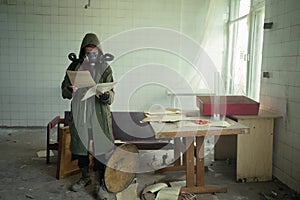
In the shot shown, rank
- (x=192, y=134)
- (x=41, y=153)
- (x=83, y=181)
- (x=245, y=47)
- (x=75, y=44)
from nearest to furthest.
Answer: (x=192, y=134) < (x=83, y=181) < (x=41, y=153) < (x=245, y=47) < (x=75, y=44)

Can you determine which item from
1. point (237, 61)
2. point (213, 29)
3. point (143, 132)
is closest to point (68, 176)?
point (143, 132)

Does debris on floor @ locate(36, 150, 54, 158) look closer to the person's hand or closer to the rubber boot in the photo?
the rubber boot

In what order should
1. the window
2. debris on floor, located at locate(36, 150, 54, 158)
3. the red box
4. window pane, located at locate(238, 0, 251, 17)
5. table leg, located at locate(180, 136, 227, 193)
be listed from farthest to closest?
window pane, located at locate(238, 0, 251, 17)
the window
debris on floor, located at locate(36, 150, 54, 158)
the red box
table leg, located at locate(180, 136, 227, 193)

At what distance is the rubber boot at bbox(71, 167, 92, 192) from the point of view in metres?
3.15

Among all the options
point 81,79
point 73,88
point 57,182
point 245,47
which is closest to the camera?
point 81,79

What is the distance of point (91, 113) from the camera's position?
3020mm

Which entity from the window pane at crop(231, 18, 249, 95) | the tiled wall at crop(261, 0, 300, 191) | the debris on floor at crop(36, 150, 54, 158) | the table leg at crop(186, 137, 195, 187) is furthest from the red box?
the debris on floor at crop(36, 150, 54, 158)

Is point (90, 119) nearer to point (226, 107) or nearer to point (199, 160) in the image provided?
point (199, 160)

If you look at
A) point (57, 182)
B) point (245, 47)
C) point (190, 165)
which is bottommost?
point (57, 182)

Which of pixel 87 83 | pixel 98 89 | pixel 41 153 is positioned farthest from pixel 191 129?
pixel 41 153

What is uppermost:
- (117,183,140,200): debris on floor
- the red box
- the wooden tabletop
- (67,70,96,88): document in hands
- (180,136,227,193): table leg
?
(67,70,96,88): document in hands

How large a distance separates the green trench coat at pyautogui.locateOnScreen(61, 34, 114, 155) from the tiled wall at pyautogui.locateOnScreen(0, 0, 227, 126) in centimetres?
279

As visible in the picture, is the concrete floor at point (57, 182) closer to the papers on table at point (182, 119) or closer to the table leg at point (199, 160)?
the table leg at point (199, 160)

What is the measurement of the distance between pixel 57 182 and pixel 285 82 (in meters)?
2.63
